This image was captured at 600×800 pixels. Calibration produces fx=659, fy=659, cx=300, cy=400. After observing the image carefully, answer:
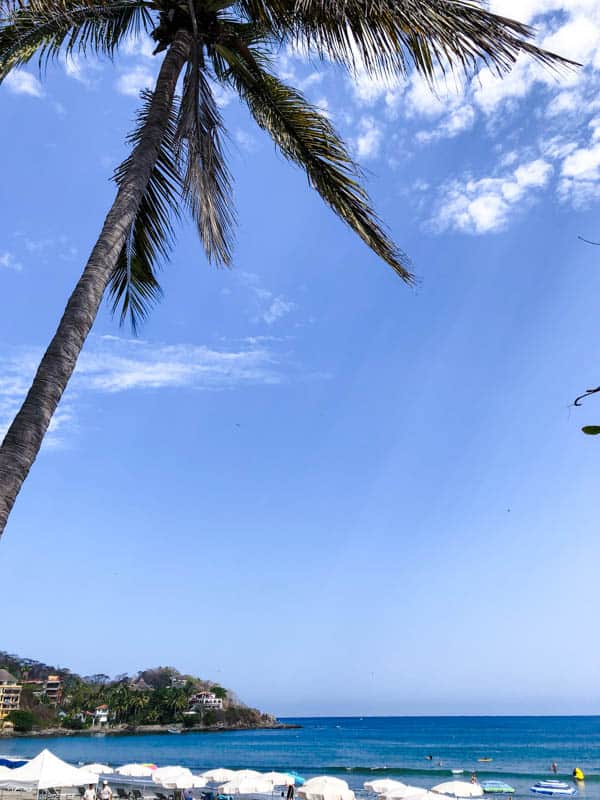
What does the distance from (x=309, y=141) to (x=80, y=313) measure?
314 cm

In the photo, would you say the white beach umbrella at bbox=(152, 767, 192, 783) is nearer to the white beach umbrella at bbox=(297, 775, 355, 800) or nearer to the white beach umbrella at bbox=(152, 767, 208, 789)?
the white beach umbrella at bbox=(152, 767, 208, 789)

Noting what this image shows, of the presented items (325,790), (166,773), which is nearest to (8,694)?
(166,773)

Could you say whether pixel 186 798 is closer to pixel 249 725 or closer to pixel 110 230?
pixel 110 230

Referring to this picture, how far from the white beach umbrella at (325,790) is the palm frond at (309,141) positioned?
19977 millimetres

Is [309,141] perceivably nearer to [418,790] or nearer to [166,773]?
[418,790]

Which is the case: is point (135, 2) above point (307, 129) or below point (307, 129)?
above

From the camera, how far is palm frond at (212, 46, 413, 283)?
5984 mm

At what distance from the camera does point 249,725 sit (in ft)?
398

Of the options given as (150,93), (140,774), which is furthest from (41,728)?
(150,93)

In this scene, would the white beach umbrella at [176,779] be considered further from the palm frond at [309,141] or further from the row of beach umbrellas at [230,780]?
the palm frond at [309,141]

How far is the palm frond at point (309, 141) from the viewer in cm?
598

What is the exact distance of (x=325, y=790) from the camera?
20.8m

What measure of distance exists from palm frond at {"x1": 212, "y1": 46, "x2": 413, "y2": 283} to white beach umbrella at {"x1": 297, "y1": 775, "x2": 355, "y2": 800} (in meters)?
20.0

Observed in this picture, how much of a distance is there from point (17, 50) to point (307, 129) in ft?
8.32
